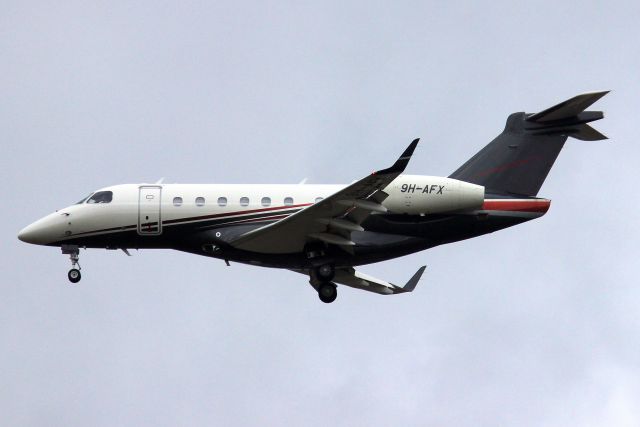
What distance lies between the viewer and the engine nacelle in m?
40.4

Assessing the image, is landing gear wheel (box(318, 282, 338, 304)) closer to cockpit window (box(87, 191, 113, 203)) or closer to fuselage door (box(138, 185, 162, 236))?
fuselage door (box(138, 185, 162, 236))

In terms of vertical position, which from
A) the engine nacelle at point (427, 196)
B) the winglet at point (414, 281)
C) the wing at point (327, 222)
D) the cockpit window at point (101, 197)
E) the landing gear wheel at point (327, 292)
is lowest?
the landing gear wheel at point (327, 292)

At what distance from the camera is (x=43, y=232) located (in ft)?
138

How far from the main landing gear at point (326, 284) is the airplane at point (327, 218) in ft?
0.10

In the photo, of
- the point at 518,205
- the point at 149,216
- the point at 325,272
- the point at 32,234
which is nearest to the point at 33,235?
the point at 32,234

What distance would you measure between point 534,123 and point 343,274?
27.8 feet

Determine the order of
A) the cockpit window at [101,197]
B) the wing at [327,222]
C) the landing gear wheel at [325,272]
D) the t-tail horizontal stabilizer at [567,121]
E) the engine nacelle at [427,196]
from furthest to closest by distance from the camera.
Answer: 1. the cockpit window at [101,197]
2. the landing gear wheel at [325,272]
3. the t-tail horizontal stabilizer at [567,121]
4. the engine nacelle at [427,196]
5. the wing at [327,222]

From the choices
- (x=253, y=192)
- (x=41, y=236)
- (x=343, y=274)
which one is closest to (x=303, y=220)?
(x=253, y=192)

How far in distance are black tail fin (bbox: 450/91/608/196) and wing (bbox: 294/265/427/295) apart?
15.7ft

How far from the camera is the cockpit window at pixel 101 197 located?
1642 inches

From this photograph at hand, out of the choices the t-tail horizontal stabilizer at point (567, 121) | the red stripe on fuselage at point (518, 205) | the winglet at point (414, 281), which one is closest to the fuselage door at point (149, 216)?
the winglet at point (414, 281)

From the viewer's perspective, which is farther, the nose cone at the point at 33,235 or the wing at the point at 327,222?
the nose cone at the point at 33,235

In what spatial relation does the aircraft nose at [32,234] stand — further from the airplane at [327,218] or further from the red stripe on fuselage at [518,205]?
the red stripe on fuselage at [518,205]

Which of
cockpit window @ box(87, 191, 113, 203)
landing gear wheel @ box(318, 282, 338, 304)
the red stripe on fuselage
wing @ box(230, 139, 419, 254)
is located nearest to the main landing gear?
landing gear wheel @ box(318, 282, 338, 304)
